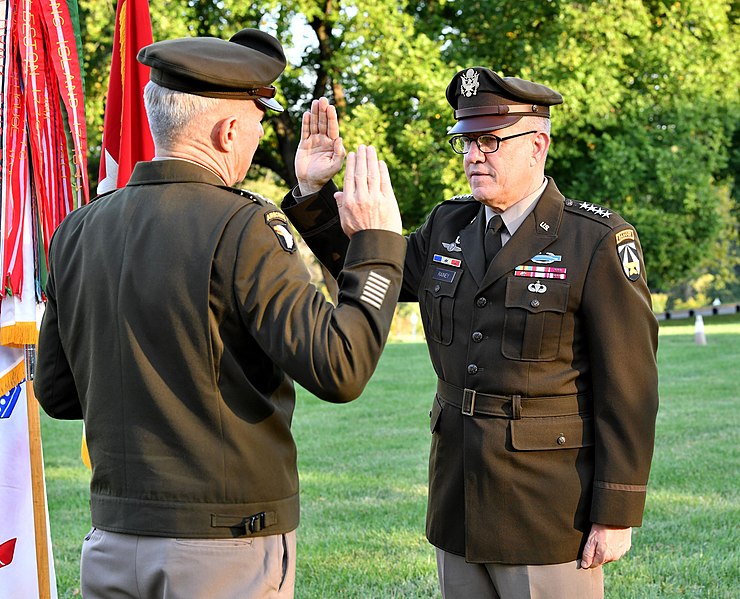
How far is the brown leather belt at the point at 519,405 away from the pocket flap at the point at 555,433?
22 mm

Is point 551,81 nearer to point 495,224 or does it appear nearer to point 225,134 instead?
point 495,224

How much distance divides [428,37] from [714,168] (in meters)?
7.50

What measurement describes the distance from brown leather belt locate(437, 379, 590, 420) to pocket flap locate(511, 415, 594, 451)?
2 centimetres

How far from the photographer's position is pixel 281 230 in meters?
2.30

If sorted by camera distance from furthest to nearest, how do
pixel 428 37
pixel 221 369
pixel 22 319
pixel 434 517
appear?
1. pixel 428 37
2. pixel 22 319
3. pixel 434 517
4. pixel 221 369

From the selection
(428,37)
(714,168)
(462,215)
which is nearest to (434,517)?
(462,215)

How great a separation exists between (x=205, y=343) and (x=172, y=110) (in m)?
0.57

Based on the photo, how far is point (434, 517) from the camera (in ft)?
11.0

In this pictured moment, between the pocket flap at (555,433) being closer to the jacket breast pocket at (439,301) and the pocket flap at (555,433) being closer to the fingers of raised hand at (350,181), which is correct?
the jacket breast pocket at (439,301)

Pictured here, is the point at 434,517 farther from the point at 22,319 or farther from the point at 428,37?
the point at 428,37

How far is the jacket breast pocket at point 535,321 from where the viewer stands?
3.12m

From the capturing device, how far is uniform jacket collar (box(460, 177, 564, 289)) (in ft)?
10.7

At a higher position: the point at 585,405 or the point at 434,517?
the point at 585,405

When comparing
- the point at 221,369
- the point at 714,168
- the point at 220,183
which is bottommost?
the point at 714,168
